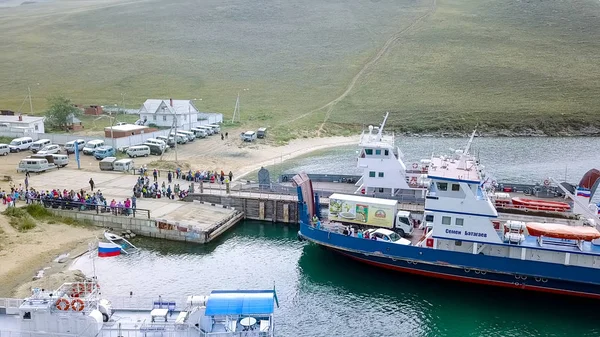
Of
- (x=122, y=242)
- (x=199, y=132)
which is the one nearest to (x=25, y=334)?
(x=122, y=242)

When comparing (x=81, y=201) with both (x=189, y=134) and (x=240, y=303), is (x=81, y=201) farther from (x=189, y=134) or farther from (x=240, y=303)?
(x=189, y=134)

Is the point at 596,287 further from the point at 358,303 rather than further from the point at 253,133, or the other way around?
the point at 253,133

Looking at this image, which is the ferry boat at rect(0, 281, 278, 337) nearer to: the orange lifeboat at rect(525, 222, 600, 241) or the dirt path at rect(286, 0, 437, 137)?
Result: the orange lifeboat at rect(525, 222, 600, 241)

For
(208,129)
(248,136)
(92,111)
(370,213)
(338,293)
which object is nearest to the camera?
(338,293)

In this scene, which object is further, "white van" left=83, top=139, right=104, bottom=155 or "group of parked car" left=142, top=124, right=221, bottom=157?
"group of parked car" left=142, top=124, right=221, bottom=157

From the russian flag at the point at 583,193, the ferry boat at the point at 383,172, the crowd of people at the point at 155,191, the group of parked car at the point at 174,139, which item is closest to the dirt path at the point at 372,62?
the group of parked car at the point at 174,139

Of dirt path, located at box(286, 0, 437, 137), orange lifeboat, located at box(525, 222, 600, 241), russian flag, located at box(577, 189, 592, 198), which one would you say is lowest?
orange lifeboat, located at box(525, 222, 600, 241)

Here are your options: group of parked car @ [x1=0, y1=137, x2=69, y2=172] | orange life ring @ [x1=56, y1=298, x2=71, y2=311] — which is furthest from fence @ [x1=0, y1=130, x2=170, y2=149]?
orange life ring @ [x1=56, y1=298, x2=71, y2=311]
